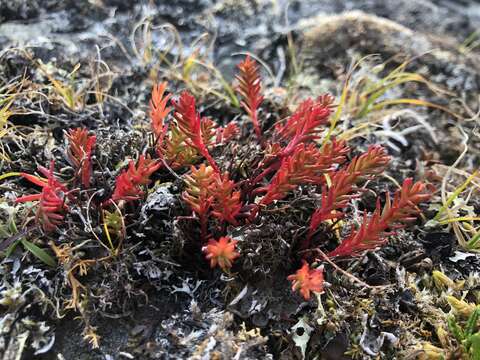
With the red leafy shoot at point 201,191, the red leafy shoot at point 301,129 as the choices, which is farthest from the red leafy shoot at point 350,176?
the red leafy shoot at point 201,191

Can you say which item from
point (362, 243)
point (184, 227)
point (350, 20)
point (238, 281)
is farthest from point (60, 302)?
point (350, 20)

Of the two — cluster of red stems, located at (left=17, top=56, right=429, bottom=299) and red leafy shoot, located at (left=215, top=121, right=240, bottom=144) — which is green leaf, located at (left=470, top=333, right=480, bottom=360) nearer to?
cluster of red stems, located at (left=17, top=56, right=429, bottom=299)

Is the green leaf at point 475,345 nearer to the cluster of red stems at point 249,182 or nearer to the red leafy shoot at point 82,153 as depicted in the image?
the cluster of red stems at point 249,182

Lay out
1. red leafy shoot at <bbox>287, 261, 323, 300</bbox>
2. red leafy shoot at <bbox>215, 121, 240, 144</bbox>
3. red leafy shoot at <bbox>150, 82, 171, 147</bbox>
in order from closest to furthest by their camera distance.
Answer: red leafy shoot at <bbox>287, 261, 323, 300</bbox>
red leafy shoot at <bbox>150, 82, 171, 147</bbox>
red leafy shoot at <bbox>215, 121, 240, 144</bbox>

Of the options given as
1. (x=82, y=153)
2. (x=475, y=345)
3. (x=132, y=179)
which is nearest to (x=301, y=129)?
(x=132, y=179)

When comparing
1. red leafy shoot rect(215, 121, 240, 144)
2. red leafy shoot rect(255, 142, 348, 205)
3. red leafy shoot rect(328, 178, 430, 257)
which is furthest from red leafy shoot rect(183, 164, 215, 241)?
red leafy shoot rect(328, 178, 430, 257)

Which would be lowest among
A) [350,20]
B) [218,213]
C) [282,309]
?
[282,309]

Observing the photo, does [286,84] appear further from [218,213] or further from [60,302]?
[60,302]
